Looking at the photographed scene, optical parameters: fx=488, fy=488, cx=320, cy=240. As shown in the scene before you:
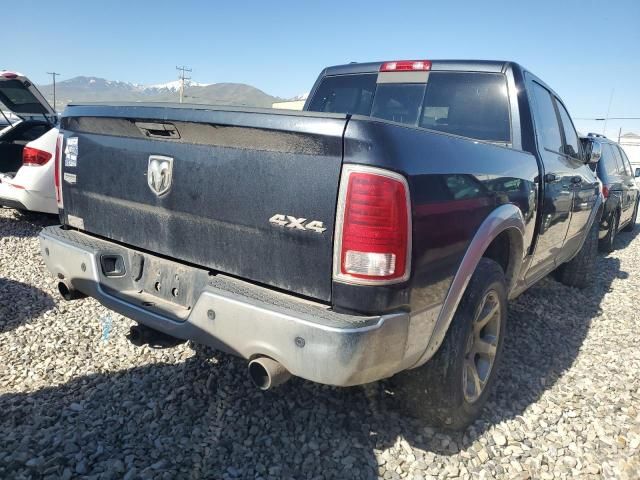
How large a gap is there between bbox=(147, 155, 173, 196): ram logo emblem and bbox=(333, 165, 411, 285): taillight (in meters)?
0.90

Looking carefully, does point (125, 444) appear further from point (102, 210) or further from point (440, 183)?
point (440, 183)

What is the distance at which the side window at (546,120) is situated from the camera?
3.43 metres

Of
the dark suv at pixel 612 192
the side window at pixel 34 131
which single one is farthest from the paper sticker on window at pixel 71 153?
the dark suv at pixel 612 192

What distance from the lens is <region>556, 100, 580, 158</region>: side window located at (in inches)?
159

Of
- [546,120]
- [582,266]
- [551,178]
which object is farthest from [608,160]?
[551,178]

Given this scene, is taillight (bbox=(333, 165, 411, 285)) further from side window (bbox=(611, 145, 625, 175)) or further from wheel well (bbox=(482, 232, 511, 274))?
side window (bbox=(611, 145, 625, 175))

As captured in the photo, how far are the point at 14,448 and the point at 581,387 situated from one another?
10.6 ft

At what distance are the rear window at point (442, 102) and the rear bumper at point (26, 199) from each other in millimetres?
4149

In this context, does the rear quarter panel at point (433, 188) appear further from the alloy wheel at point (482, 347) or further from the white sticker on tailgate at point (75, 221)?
the white sticker on tailgate at point (75, 221)

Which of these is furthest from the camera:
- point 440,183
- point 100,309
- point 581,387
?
point 100,309

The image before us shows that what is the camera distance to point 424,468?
90.4 inches

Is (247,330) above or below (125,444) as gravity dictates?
above

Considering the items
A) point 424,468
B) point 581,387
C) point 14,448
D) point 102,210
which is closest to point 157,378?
point 14,448

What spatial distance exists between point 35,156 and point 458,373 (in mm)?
5814
